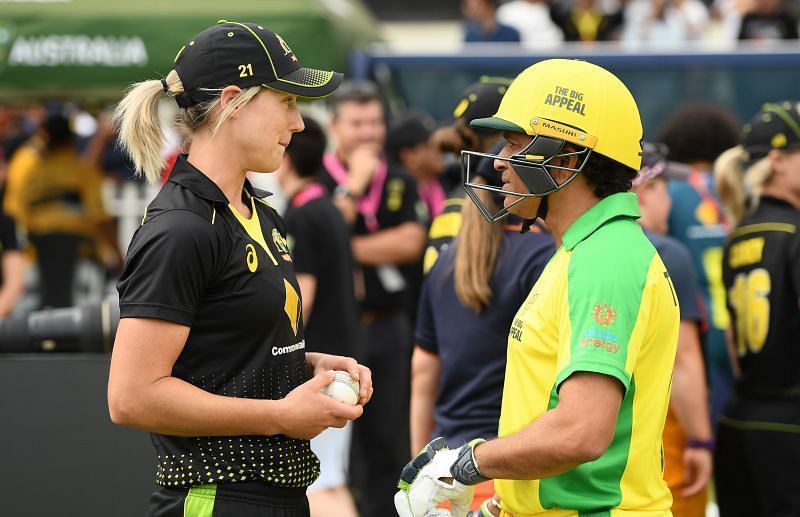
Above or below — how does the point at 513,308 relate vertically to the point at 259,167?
below

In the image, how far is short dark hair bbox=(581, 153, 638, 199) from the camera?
2.54 meters

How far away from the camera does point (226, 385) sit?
2.62m

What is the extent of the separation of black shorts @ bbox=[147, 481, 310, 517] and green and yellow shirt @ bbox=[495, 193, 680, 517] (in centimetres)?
58

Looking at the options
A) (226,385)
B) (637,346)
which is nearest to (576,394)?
(637,346)

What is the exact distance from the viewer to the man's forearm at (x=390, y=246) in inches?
254

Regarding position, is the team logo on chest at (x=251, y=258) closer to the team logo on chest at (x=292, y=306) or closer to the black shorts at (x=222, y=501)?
the team logo on chest at (x=292, y=306)

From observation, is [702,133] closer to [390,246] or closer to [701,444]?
[390,246]

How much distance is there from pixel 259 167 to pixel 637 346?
1019 millimetres

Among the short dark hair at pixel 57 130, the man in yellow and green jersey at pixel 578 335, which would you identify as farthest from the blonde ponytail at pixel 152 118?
the short dark hair at pixel 57 130

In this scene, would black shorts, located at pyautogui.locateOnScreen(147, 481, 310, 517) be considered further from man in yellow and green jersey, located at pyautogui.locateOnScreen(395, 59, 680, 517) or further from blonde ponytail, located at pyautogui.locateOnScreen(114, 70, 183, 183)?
blonde ponytail, located at pyautogui.locateOnScreen(114, 70, 183, 183)

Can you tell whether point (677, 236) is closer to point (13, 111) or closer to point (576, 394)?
point (576, 394)

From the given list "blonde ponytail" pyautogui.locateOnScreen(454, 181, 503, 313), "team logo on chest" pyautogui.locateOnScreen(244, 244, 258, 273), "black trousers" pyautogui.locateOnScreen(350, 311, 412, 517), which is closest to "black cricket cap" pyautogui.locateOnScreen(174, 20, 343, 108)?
"team logo on chest" pyautogui.locateOnScreen(244, 244, 258, 273)

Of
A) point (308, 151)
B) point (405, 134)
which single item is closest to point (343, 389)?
point (308, 151)

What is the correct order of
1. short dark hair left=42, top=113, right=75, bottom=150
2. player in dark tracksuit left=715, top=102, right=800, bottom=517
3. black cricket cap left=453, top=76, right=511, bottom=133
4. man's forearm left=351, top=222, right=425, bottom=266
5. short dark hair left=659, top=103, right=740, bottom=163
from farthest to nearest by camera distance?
short dark hair left=42, top=113, right=75, bottom=150
man's forearm left=351, top=222, right=425, bottom=266
short dark hair left=659, top=103, right=740, bottom=163
player in dark tracksuit left=715, top=102, right=800, bottom=517
black cricket cap left=453, top=76, right=511, bottom=133
